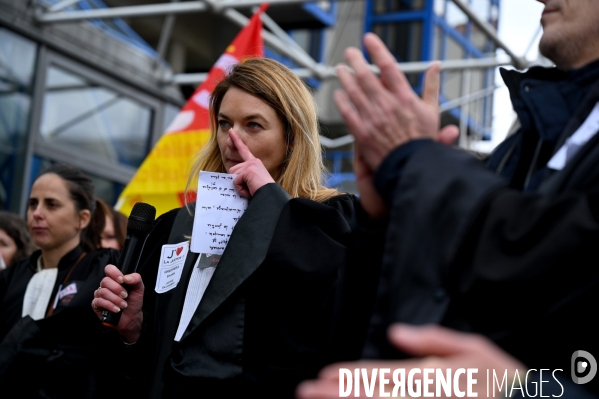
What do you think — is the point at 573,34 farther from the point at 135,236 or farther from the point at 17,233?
the point at 17,233

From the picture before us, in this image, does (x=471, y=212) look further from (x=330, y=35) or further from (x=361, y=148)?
(x=330, y=35)

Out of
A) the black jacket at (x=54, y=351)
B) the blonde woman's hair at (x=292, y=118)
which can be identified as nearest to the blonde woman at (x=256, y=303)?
the blonde woman's hair at (x=292, y=118)

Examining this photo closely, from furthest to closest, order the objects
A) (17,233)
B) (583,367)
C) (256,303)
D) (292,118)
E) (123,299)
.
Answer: (17,233), (292,118), (123,299), (256,303), (583,367)

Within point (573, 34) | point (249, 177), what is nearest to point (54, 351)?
point (249, 177)

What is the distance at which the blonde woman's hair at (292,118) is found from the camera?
266 cm

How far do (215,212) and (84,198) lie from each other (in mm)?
2307

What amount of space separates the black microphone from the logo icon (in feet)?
5.11

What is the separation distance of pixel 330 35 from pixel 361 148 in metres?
21.2

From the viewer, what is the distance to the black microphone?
8.34ft

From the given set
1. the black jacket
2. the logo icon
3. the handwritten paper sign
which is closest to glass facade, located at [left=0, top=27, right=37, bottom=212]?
the black jacket

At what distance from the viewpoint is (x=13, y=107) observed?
9.48 meters

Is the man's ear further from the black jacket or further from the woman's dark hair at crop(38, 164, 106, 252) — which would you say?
the black jacket

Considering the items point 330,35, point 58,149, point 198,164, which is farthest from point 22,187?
point 330,35

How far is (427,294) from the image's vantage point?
1.25 m
